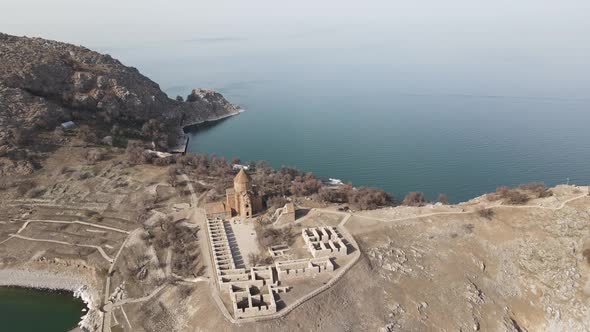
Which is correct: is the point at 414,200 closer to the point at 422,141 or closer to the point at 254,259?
the point at 254,259

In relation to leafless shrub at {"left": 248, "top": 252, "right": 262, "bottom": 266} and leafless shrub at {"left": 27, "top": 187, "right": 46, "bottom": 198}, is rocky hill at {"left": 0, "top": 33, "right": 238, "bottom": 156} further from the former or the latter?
leafless shrub at {"left": 248, "top": 252, "right": 262, "bottom": 266}

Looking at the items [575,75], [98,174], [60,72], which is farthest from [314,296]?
[575,75]

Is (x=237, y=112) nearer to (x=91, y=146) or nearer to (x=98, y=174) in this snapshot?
(x=91, y=146)

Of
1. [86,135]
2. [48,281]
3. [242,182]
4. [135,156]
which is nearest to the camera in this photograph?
[48,281]

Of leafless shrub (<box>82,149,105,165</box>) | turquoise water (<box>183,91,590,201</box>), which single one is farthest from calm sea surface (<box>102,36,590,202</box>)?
leafless shrub (<box>82,149,105,165</box>)

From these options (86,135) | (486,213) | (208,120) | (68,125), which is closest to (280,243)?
(486,213)

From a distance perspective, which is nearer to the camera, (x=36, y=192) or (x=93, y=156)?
(x=36, y=192)
